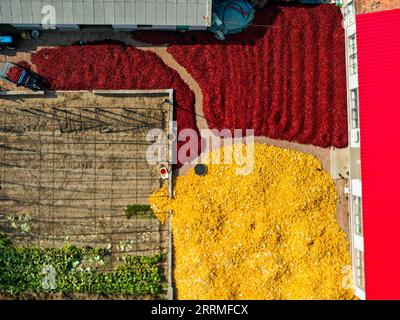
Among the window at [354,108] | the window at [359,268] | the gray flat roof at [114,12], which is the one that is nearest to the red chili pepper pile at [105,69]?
the gray flat roof at [114,12]

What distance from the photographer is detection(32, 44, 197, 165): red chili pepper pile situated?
102ft

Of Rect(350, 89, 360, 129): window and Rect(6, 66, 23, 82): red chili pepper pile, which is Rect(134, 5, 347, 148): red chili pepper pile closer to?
Rect(350, 89, 360, 129): window

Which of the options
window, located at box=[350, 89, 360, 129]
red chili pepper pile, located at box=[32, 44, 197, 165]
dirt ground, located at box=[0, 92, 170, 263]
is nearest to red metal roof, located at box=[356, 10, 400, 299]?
window, located at box=[350, 89, 360, 129]

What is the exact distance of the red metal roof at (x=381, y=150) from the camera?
28.2 meters

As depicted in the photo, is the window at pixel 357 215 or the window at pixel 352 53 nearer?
the window at pixel 357 215

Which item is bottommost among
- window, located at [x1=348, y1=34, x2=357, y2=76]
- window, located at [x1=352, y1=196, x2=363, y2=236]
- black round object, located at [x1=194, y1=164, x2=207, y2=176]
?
window, located at [x1=352, y1=196, x2=363, y2=236]

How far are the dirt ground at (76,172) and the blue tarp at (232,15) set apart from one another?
361 inches

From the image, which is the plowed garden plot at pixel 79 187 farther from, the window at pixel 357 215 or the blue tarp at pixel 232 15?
the window at pixel 357 215

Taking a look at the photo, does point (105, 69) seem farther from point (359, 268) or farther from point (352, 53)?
point (359, 268)

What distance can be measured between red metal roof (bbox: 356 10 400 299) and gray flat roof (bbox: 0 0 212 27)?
43.7 feet

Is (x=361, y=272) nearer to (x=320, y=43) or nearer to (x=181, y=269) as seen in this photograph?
(x=181, y=269)

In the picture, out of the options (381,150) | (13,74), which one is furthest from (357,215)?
(13,74)

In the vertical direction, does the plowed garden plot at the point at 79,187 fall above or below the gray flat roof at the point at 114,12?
below
